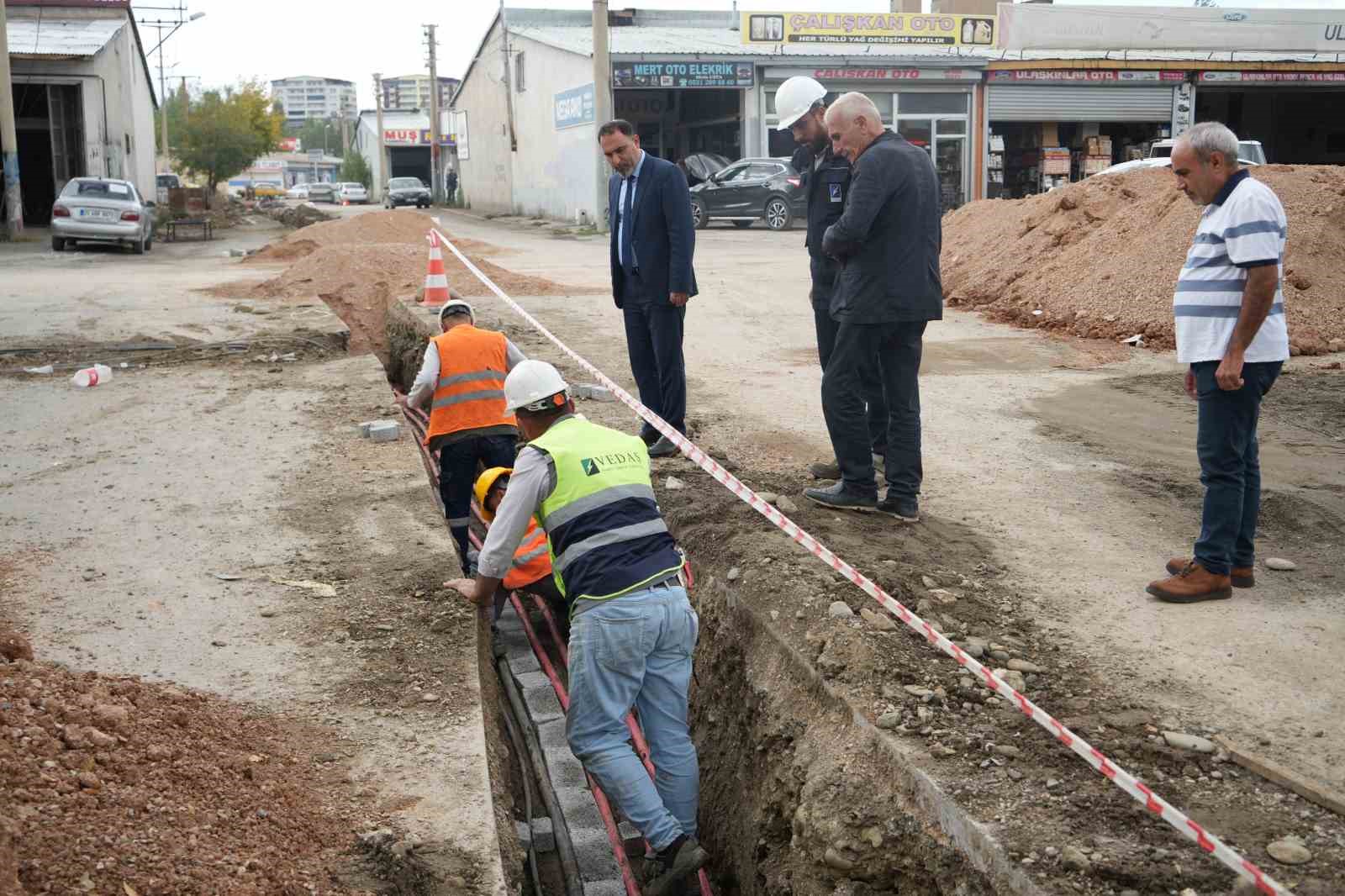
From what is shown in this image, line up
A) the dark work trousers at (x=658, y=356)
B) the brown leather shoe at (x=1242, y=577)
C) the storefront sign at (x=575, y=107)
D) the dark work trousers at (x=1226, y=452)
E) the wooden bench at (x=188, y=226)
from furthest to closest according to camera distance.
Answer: the storefront sign at (x=575, y=107), the wooden bench at (x=188, y=226), the dark work trousers at (x=658, y=356), the brown leather shoe at (x=1242, y=577), the dark work trousers at (x=1226, y=452)

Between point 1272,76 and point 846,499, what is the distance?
38.6 meters

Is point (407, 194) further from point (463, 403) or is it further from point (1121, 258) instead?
point (463, 403)

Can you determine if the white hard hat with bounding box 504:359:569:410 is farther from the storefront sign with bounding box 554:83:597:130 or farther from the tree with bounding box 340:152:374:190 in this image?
the tree with bounding box 340:152:374:190

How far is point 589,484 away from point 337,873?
1.53 meters

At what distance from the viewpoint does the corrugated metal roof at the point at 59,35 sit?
30.4 m

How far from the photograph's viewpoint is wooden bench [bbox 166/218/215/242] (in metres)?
31.0

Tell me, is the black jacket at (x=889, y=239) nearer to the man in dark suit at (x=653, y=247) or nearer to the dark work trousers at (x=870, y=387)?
the dark work trousers at (x=870, y=387)

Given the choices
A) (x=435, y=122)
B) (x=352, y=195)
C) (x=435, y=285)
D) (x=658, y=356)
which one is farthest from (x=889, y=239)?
(x=352, y=195)

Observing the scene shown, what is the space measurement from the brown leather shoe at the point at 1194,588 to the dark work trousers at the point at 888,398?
133 centimetres

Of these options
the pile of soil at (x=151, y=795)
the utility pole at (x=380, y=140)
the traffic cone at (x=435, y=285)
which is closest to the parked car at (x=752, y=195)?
the traffic cone at (x=435, y=285)

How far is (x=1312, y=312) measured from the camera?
11922 mm

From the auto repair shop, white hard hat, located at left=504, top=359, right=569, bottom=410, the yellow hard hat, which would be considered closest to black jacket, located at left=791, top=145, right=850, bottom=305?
the yellow hard hat

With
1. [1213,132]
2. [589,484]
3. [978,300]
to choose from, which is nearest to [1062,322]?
[978,300]

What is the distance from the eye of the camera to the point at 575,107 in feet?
113
